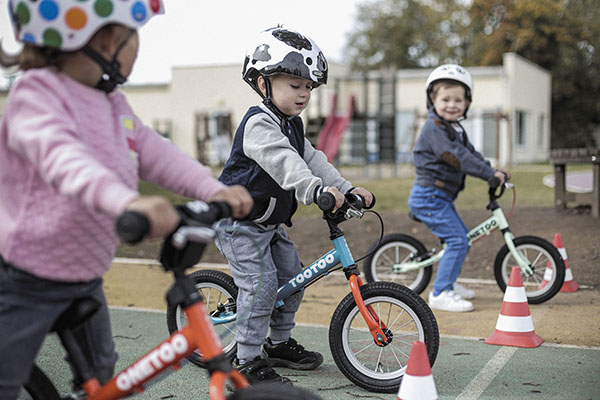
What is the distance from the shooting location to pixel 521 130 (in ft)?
129

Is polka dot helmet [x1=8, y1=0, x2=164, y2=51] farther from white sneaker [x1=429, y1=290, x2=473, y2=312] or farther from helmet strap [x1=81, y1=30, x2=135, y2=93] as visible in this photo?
white sneaker [x1=429, y1=290, x2=473, y2=312]

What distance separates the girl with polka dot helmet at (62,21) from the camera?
7.81ft

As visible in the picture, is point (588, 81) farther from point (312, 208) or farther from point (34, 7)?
point (34, 7)

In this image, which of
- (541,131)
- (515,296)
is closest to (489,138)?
(541,131)

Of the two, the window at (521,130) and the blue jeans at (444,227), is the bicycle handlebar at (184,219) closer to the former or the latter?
the blue jeans at (444,227)

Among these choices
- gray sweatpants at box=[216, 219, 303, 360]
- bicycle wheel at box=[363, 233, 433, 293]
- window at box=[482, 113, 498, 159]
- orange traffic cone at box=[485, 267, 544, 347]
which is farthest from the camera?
window at box=[482, 113, 498, 159]

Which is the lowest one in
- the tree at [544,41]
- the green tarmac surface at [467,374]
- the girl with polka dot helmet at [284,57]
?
the green tarmac surface at [467,374]

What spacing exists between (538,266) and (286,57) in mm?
3614

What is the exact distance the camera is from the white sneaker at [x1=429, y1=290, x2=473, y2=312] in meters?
6.09

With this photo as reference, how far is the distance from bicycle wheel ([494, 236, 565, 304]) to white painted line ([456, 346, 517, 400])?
1487 mm

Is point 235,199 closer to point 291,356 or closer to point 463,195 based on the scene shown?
point 291,356

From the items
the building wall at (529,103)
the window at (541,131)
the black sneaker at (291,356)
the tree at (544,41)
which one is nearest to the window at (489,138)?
the building wall at (529,103)

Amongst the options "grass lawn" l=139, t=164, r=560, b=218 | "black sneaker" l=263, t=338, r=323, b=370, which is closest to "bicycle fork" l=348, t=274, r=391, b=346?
"black sneaker" l=263, t=338, r=323, b=370

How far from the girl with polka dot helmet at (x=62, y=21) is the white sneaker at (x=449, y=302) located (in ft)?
14.3
